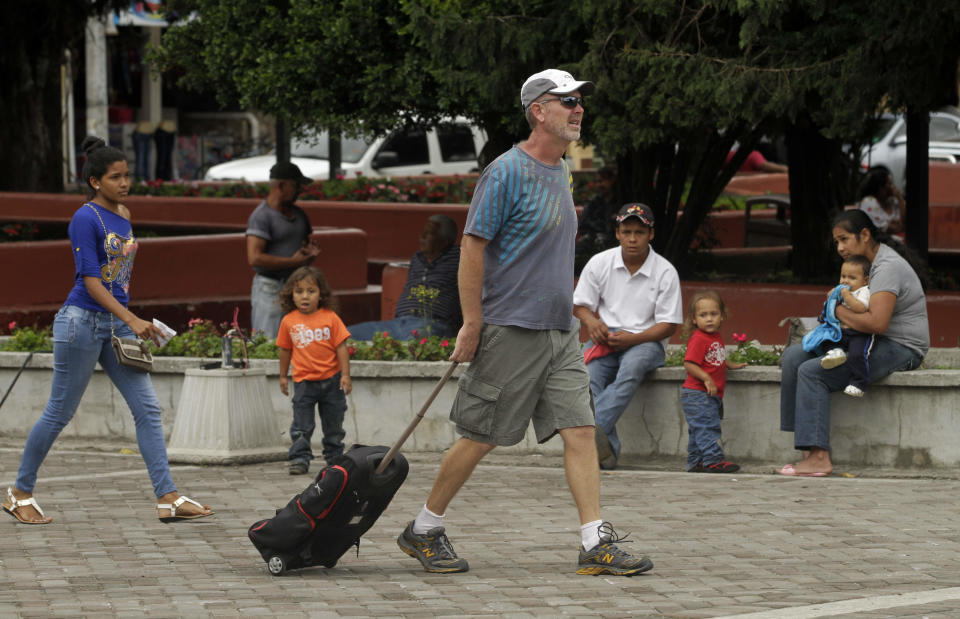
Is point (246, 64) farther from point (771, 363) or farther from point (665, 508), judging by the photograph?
point (665, 508)

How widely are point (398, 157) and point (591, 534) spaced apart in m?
18.9

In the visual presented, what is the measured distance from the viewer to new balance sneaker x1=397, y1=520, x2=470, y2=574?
20.1 ft

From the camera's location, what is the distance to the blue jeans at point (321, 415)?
8703 mm

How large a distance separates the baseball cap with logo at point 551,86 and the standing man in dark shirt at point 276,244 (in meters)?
4.96

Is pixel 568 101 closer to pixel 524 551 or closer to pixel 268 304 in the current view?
pixel 524 551

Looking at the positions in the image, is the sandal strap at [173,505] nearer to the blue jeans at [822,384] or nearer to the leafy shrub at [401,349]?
the leafy shrub at [401,349]

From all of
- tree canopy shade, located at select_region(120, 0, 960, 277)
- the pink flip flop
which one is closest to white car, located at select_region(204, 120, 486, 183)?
tree canopy shade, located at select_region(120, 0, 960, 277)

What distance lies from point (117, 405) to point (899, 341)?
4.69 metres

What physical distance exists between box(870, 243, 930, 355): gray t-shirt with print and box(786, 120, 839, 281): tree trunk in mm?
5896

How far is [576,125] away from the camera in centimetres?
611

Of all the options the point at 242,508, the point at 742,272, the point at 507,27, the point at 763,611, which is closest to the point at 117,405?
the point at 242,508

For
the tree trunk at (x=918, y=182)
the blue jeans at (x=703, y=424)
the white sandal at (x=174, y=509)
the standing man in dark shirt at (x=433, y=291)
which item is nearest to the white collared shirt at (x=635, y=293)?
the blue jeans at (x=703, y=424)

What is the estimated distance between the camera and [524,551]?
661cm

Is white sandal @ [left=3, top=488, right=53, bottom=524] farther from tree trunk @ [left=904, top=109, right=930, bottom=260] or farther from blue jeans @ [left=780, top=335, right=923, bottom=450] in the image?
tree trunk @ [left=904, top=109, right=930, bottom=260]
